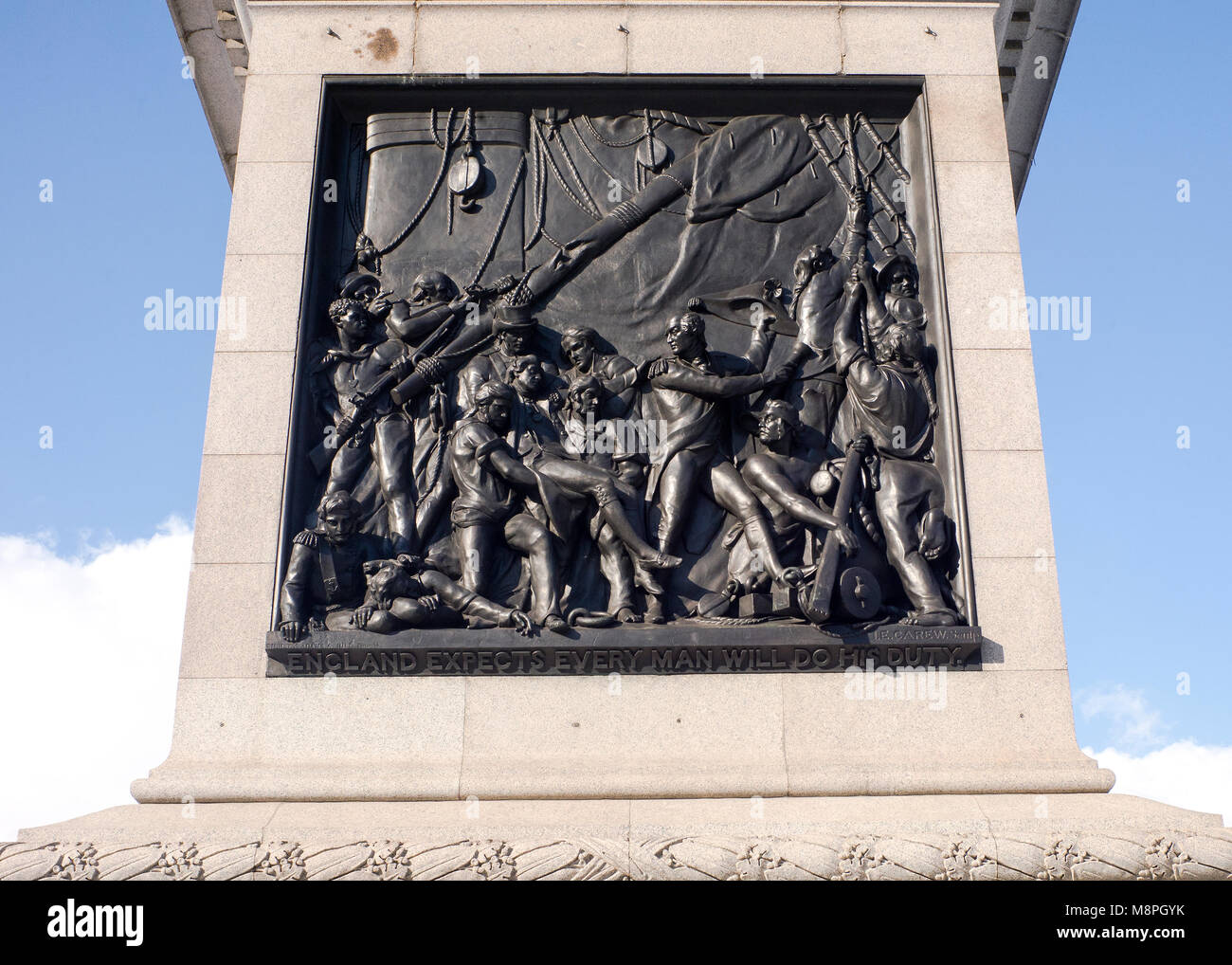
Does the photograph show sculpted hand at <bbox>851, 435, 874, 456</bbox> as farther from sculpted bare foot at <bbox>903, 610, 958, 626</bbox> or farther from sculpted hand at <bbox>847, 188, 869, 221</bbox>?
sculpted hand at <bbox>847, 188, 869, 221</bbox>

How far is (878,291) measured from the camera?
37.8 ft

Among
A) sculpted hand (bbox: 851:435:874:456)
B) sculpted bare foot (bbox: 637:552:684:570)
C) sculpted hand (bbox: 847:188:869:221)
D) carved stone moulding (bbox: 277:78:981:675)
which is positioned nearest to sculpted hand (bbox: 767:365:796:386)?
carved stone moulding (bbox: 277:78:981:675)

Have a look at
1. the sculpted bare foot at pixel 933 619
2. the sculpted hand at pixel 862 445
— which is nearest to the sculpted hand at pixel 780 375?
the sculpted hand at pixel 862 445

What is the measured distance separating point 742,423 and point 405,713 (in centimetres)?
385

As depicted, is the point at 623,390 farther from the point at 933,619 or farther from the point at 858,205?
the point at 933,619

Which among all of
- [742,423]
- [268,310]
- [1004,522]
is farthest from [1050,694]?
[268,310]

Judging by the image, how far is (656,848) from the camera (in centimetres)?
848

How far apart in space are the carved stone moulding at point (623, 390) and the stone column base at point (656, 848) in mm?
1505

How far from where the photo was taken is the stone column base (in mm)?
8336

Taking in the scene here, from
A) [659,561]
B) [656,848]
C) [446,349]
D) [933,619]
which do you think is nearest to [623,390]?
[446,349]

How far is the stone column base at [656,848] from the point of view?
8.34 meters

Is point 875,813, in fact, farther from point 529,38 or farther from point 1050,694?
point 529,38

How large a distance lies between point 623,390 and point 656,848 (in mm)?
4248
